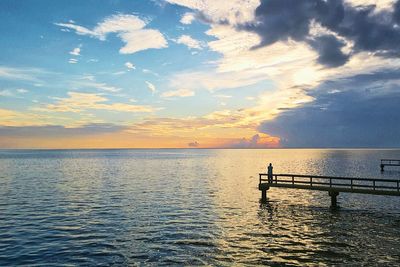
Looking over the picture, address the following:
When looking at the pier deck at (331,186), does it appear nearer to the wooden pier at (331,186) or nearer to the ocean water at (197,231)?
the wooden pier at (331,186)

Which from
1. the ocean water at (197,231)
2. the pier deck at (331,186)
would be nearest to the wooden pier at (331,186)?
the pier deck at (331,186)

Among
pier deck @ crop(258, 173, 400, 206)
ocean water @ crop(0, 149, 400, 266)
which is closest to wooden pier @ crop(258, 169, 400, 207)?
pier deck @ crop(258, 173, 400, 206)

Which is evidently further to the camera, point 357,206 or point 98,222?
point 357,206

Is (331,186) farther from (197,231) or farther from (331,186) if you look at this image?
(197,231)

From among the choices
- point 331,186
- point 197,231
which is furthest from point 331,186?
point 197,231

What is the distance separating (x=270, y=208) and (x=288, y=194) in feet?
35.5

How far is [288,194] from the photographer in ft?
140

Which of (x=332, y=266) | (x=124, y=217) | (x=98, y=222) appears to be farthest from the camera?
(x=124, y=217)

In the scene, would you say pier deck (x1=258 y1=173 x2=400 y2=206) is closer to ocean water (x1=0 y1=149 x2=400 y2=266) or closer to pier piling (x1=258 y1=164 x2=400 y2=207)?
pier piling (x1=258 y1=164 x2=400 y2=207)

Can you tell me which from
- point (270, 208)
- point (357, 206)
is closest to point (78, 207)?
point (270, 208)

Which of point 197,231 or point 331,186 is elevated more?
point 331,186

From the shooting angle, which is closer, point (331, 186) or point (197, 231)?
point (197, 231)

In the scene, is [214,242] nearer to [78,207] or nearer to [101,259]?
[101,259]

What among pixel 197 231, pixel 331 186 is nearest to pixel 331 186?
pixel 331 186
